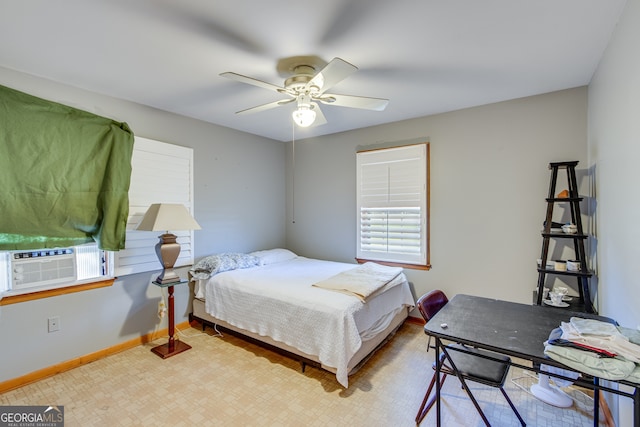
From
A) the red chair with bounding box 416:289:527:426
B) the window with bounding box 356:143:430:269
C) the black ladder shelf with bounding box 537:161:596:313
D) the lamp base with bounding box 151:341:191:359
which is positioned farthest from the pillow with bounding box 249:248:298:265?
the black ladder shelf with bounding box 537:161:596:313

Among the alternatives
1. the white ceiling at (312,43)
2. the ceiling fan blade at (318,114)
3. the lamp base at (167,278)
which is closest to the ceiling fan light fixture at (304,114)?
the ceiling fan blade at (318,114)

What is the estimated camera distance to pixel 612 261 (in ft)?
6.10

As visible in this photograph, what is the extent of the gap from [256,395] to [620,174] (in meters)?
2.78

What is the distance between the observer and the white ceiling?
1.58 meters

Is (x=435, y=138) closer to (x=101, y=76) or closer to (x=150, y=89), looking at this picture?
(x=150, y=89)

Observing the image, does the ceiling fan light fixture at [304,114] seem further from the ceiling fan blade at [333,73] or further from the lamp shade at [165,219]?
the lamp shade at [165,219]

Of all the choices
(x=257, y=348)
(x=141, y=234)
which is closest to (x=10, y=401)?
(x=141, y=234)

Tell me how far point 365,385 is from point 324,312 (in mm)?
669

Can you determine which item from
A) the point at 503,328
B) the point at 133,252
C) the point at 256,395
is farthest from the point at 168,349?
the point at 503,328

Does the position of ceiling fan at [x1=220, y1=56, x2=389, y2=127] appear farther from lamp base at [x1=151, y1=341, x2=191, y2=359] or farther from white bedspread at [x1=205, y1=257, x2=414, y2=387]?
lamp base at [x1=151, y1=341, x2=191, y2=359]

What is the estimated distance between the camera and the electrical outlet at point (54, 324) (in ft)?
8.00

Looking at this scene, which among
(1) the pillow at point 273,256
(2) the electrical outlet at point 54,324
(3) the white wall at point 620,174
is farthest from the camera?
(1) the pillow at point 273,256

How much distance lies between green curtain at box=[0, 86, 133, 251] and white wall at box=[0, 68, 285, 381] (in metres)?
0.22

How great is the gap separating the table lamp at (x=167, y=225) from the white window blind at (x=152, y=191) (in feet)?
0.71
